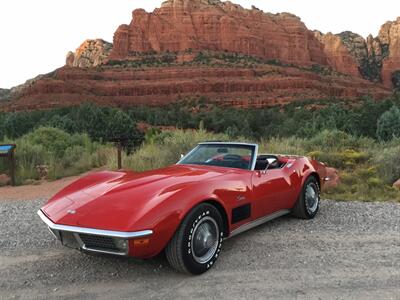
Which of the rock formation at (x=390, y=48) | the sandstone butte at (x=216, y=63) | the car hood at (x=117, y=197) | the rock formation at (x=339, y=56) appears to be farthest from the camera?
the rock formation at (x=339, y=56)

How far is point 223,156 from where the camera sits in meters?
5.12

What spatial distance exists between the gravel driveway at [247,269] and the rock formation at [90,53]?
5163 inches

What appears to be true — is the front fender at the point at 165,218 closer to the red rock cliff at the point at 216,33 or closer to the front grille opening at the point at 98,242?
the front grille opening at the point at 98,242

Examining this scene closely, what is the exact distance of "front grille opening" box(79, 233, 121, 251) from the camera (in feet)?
11.0

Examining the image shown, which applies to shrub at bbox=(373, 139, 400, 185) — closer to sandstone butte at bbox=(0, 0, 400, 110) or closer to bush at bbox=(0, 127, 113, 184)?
bush at bbox=(0, 127, 113, 184)

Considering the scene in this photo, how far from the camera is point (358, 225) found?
5449mm

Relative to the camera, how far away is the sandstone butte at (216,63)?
76.2 metres

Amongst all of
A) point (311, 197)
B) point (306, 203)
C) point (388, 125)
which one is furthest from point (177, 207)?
point (388, 125)

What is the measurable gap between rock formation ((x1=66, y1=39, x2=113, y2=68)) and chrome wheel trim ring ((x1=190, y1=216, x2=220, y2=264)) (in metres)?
132

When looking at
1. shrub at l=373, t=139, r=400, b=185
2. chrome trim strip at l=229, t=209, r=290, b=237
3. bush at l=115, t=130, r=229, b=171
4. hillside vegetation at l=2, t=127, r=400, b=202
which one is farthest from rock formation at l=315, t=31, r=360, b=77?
chrome trim strip at l=229, t=209, r=290, b=237

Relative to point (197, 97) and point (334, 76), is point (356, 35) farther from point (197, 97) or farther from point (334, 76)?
point (197, 97)

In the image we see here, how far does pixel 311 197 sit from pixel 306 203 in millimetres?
221

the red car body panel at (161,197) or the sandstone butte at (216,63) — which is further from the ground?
the sandstone butte at (216,63)

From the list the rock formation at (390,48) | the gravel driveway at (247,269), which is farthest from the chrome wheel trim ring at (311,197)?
the rock formation at (390,48)
